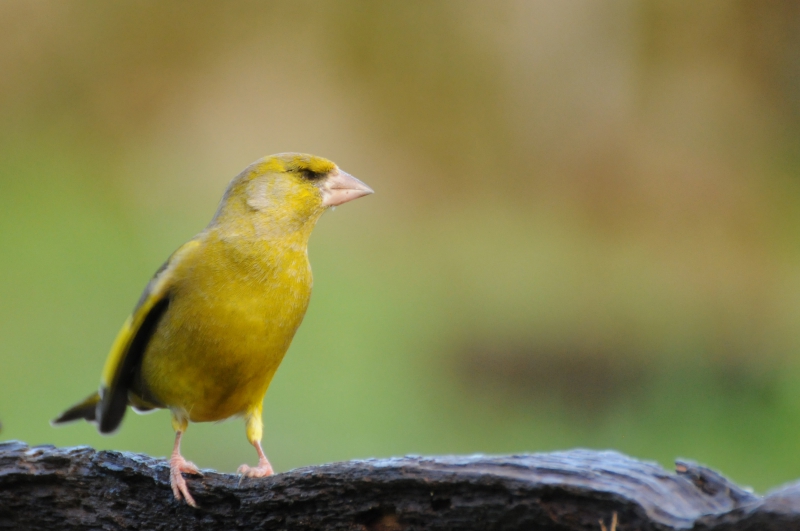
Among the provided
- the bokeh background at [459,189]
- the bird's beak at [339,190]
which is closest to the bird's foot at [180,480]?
the bird's beak at [339,190]

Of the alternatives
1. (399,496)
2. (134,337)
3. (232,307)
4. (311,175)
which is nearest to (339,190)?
(311,175)

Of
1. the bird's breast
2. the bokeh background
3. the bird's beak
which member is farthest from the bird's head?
the bokeh background

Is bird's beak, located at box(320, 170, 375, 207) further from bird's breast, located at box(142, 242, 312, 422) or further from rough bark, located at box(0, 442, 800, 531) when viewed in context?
rough bark, located at box(0, 442, 800, 531)

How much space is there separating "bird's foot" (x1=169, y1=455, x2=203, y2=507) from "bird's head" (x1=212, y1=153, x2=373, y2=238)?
616 mm

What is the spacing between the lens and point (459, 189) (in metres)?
5.47

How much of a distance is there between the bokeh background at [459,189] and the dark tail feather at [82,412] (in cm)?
147

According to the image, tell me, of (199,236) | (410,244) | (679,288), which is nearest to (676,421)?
(679,288)

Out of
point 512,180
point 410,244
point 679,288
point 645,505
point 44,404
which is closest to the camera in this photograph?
point 645,505

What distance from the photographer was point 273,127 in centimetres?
515

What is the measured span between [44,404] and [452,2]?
3449 mm

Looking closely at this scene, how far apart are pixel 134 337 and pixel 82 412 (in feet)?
1.43

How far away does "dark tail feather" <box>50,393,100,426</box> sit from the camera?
235cm

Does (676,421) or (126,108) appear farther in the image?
(126,108)

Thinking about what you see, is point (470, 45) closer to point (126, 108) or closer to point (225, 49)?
point (225, 49)
